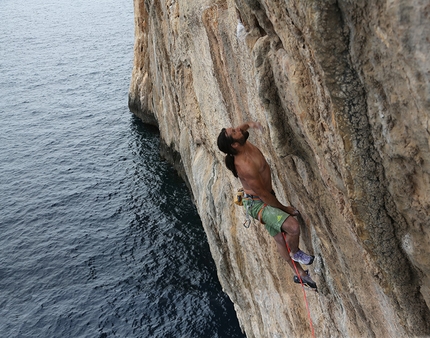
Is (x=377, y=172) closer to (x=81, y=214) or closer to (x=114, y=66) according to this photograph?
(x=81, y=214)

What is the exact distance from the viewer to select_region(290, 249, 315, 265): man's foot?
9734mm

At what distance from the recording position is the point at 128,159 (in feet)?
120

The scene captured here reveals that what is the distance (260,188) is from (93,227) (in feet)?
68.0

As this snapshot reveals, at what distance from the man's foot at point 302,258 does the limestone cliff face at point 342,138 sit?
239mm

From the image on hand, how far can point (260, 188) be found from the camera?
384 inches

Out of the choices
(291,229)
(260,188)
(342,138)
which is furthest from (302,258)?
(342,138)

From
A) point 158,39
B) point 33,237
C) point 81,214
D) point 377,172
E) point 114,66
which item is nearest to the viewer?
point 377,172

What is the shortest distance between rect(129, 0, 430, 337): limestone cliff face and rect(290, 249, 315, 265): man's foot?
0.24 m

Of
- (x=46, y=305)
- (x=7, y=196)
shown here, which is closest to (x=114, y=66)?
(x=7, y=196)

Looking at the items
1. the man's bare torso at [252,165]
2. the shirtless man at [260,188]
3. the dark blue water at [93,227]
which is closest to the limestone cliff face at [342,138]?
the shirtless man at [260,188]

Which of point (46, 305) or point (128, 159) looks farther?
point (128, 159)

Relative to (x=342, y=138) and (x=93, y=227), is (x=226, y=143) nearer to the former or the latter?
(x=342, y=138)

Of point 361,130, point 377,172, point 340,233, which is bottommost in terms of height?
point 340,233

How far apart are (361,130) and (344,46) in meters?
1.15
